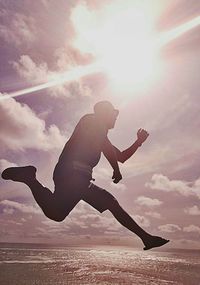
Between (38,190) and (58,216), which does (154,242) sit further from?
(38,190)

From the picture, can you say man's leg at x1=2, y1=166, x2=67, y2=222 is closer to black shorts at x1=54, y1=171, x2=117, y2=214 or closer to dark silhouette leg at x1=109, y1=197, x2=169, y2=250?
black shorts at x1=54, y1=171, x2=117, y2=214

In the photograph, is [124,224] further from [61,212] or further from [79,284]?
[79,284]

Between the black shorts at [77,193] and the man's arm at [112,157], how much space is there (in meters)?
0.52

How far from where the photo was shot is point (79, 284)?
179750mm

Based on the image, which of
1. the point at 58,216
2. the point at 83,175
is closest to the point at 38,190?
the point at 58,216

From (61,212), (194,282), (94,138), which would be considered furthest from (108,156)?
(194,282)

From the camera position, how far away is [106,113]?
246 inches

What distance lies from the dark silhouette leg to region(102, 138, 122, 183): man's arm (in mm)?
615

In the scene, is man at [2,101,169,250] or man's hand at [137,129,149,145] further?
man's hand at [137,129,149,145]

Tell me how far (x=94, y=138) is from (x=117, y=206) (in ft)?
3.73

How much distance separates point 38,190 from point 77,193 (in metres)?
0.62

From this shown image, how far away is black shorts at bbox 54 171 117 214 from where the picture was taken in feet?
21.0

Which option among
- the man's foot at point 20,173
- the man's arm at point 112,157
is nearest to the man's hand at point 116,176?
the man's arm at point 112,157

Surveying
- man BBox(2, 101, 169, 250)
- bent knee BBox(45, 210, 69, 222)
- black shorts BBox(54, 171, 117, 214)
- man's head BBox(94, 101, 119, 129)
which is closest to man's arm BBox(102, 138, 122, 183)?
man BBox(2, 101, 169, 250)
